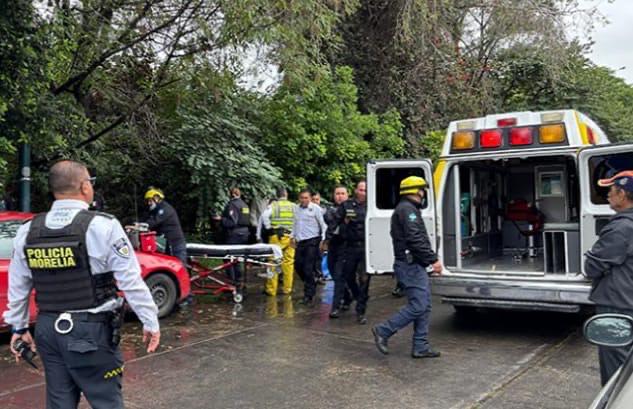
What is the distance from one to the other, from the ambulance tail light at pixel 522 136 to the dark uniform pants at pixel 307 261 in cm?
354

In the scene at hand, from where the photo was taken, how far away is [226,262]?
8.93 meters

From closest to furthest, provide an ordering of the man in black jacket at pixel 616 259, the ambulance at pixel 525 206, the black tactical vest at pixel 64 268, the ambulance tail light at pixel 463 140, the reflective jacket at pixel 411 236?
the black tactical vest at pixel 64 268 → the man in black jacket at pixel 616 259 → the reflective jacket at pixel 411 236 → the ambulance at pixel 525 206 → the ambulance tail light at pixel 463 140

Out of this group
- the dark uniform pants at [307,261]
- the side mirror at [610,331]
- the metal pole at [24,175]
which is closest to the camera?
the side mirror at [610,331]

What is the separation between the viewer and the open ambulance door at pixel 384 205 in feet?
23.4

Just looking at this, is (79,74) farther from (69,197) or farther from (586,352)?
(586,352)

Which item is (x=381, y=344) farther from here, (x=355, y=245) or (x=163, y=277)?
(x=163, y=277)

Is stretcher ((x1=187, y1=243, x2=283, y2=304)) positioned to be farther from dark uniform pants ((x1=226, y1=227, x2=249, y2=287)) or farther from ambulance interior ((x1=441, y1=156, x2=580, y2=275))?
ambulance interior ((x1=441, y1=156, x2=580, y2=275))

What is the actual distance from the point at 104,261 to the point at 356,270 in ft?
16.4

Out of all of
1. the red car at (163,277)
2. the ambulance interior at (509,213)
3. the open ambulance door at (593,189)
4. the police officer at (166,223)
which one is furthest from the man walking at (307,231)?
the open ambulance door at (593,189)

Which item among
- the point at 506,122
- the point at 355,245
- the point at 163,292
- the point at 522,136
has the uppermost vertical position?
the point at 506,122

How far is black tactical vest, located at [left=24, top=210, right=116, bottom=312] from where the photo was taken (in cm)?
314

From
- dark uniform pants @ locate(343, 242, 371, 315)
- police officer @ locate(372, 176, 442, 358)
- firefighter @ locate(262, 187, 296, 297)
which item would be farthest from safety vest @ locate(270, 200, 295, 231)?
police officer @ locate(372, 176, 442, 358)

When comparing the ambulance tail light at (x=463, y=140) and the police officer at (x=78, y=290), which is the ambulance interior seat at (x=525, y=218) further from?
the police officer at (x=78, y=290)

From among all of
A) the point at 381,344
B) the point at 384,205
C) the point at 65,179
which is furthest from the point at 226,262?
the point at 65,179
